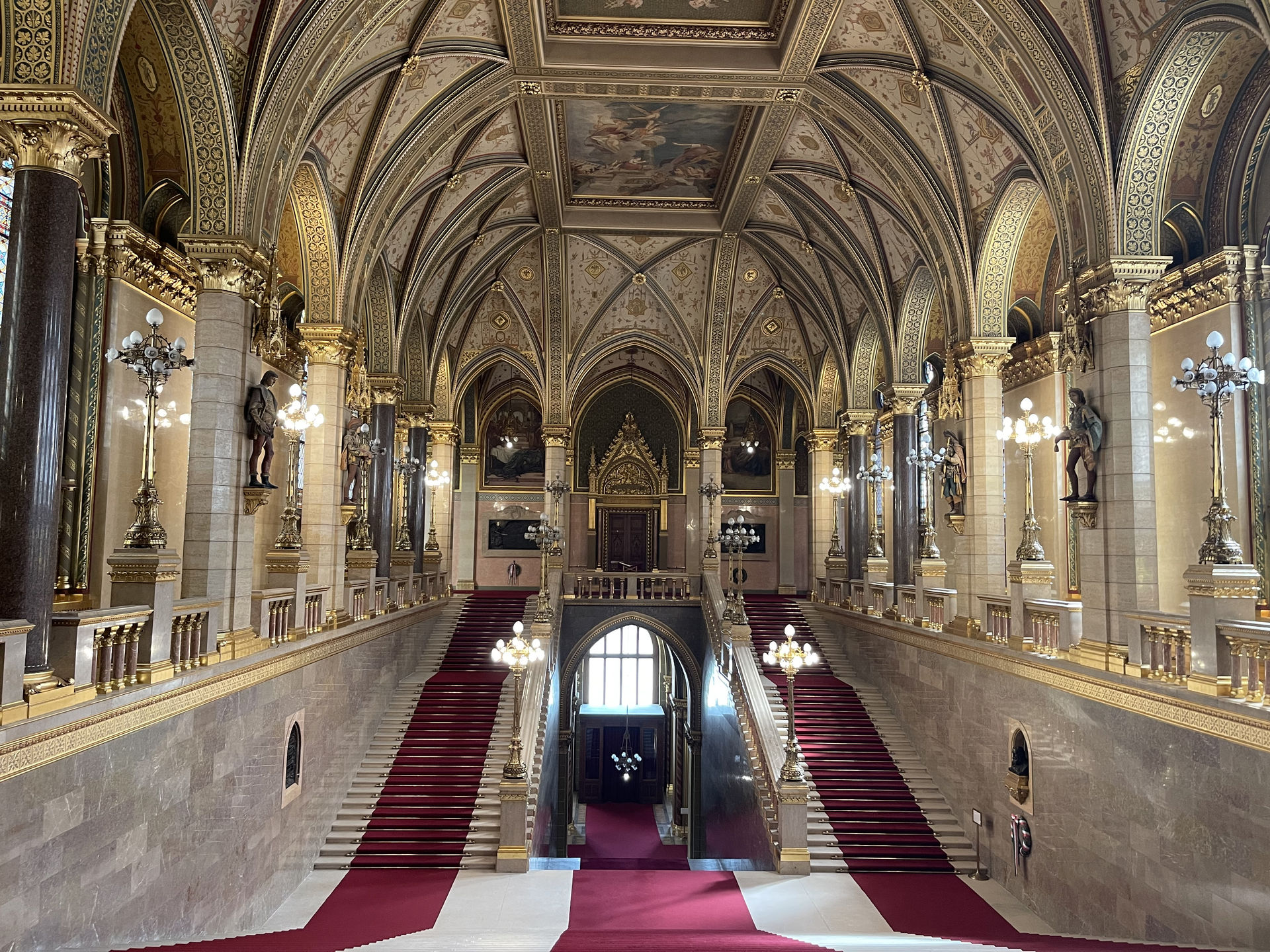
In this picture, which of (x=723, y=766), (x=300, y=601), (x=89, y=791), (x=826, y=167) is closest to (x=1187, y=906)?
(x=89, y=791)

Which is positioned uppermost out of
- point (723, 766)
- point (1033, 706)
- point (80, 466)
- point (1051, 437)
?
point (1051, 437)

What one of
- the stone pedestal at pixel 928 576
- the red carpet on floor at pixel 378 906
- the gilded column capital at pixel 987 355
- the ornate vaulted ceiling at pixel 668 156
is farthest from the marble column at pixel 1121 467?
the red carpet on floor at pixel 378 906

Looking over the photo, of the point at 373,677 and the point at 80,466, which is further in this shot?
the point at 373,677

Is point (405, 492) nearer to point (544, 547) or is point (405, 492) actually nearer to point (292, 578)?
point (544, 547)

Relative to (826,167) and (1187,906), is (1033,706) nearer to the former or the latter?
(1187,906)

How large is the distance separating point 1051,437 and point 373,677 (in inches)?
504

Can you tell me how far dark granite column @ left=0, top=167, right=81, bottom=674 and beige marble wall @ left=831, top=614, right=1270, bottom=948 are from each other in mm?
9581

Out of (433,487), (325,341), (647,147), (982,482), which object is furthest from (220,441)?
(433,487)

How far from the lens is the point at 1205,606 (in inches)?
324

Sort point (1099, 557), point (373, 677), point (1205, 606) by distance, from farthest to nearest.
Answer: point (373, 677)
point (1099, 557)
point (1205, 606)

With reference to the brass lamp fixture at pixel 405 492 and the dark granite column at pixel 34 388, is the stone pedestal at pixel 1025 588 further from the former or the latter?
the brass lamp fixture at pixel 405 492

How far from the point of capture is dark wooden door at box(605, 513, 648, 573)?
31.5 m

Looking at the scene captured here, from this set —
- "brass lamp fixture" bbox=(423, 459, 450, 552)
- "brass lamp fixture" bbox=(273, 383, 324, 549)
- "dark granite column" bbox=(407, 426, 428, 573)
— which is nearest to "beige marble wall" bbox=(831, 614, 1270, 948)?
"brass lamp fixture" bbox=(273, 383, 324, 549)

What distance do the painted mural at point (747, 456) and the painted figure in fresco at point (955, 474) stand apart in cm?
1683
